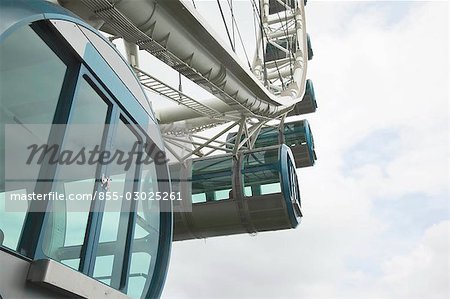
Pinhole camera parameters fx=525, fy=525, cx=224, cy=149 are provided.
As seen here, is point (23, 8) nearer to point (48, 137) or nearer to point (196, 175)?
point (48, 137)

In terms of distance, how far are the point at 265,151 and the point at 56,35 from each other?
1112 centimetres

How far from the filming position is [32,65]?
3.45 m

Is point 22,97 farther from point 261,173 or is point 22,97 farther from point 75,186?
point 261,173

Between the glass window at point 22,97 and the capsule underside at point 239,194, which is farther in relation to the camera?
the capsule underside at point 239,194

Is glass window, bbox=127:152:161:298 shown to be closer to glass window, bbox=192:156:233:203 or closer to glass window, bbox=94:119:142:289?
glass window, bbox=94:119:142:289

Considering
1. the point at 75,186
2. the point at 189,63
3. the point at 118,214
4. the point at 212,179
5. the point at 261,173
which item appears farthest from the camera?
the point at 212,179

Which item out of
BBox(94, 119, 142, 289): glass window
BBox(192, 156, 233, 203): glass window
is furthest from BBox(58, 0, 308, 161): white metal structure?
BBox(94, 119, 142, 289): glass window

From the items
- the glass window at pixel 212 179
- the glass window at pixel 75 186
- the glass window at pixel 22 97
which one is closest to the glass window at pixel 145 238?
the glass window at pixel 75 186

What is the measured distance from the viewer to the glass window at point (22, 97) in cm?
317

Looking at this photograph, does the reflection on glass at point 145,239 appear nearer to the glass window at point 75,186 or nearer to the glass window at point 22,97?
Result: the glass window at point 75,186

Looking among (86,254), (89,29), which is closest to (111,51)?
(89,29)

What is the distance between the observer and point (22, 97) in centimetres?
336

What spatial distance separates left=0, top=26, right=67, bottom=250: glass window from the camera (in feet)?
10.4

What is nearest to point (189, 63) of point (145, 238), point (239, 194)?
point (145, 238)
